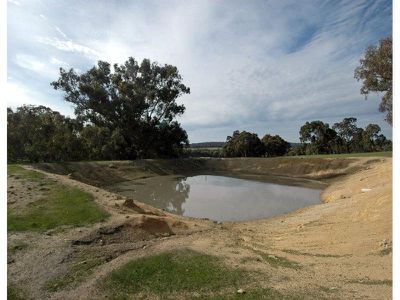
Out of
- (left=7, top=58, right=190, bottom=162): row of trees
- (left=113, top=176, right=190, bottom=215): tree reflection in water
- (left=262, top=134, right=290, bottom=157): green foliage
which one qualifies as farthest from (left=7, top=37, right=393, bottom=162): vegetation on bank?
(left=262, top=134, right=290, bottom=157): green foliage

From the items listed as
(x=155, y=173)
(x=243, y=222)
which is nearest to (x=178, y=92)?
(x=155, y=173)

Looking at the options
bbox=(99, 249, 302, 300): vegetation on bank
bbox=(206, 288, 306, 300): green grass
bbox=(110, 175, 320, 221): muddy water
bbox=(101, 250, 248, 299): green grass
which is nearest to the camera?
bbox=(206, 288, 306, 300): green grass

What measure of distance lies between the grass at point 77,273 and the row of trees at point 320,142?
8092cm

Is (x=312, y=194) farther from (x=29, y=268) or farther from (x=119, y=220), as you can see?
(x=29, y=268)

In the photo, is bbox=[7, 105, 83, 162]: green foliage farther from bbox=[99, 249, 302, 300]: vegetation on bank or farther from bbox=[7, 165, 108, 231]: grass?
bbox=[99, 249, 302, 300]: vegetation on bank

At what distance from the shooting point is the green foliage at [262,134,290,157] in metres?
93.5

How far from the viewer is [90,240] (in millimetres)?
12273

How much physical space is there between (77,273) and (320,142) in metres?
84.0

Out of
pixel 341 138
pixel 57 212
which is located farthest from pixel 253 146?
pixel 57 212

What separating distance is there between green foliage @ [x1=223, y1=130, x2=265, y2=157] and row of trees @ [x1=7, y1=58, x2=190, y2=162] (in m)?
30.3

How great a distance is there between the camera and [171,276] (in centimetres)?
914

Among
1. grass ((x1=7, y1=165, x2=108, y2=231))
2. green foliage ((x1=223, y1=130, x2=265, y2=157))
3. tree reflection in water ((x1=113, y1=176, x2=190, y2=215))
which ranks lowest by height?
tree reflection in water ((x1=113, y1=176, x2=190, y2=215))

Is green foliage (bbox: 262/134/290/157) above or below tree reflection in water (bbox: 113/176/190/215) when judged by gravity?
above

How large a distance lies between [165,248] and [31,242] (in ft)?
16.6
